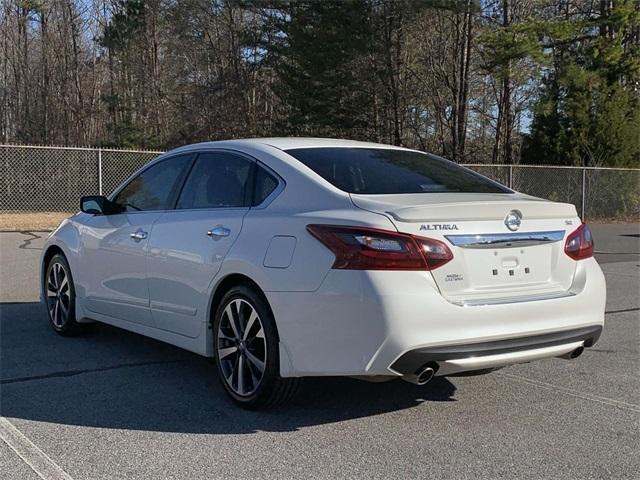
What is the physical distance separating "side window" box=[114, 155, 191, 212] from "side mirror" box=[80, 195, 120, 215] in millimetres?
71

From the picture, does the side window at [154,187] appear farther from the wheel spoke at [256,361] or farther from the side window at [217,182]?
the wheel spoke at [256,361]

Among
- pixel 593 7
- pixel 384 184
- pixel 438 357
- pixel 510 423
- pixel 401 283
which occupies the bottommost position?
pixel 510 423

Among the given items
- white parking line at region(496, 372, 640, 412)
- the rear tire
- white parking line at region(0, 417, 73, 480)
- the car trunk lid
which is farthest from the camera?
the rear tire

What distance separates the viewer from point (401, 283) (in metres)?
3.75

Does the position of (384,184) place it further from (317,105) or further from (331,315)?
(317,105)

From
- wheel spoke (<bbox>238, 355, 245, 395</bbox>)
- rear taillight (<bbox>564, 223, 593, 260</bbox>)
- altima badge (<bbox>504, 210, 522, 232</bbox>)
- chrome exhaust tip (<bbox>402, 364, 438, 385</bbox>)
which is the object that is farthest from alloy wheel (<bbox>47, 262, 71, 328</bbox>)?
rear taillight (<bbox>564, 223, 593, 260</bbox>)

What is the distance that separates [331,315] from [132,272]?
216cm

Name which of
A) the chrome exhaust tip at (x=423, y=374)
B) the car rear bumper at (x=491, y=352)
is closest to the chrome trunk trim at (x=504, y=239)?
the car rear bumper at (x=491, y=352)

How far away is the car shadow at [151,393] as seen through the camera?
4.27 meters

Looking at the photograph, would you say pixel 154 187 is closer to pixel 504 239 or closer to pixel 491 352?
pixel 504 239

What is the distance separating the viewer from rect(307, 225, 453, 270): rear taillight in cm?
376

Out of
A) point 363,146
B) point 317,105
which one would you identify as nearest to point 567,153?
point 317,105

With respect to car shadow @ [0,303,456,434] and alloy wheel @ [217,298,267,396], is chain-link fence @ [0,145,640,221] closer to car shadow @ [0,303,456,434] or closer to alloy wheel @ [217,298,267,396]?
car shadow @ [0,303,456,434]

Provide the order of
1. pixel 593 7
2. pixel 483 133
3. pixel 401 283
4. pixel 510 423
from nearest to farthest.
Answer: pixel 401 283
pixel 510 423
pixel 593 7
pixel 483 133
